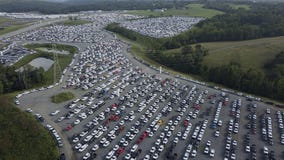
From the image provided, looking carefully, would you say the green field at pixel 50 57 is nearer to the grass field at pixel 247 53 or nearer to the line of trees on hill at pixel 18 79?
the line of trees on hill at pixel 18 79

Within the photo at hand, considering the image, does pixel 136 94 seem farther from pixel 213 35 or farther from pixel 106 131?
pixel 213 35

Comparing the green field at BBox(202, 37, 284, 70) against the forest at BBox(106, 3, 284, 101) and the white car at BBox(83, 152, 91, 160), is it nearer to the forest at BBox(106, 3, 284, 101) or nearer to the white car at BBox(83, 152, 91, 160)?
the forest at BBox(106, 3, 284, 101)

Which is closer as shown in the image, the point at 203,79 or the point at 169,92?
the point at 169,92

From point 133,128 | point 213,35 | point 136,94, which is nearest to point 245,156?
point 133,128

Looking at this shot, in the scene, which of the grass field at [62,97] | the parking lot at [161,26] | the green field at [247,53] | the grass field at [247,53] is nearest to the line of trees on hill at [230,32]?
the grass field at [247,53]

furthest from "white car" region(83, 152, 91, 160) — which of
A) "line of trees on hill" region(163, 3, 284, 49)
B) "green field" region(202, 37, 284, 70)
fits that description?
"line of trees on hill" region(163, 3, 284, 49)

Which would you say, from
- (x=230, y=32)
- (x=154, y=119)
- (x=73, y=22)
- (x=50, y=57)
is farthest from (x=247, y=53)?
(x=73, y=22)
